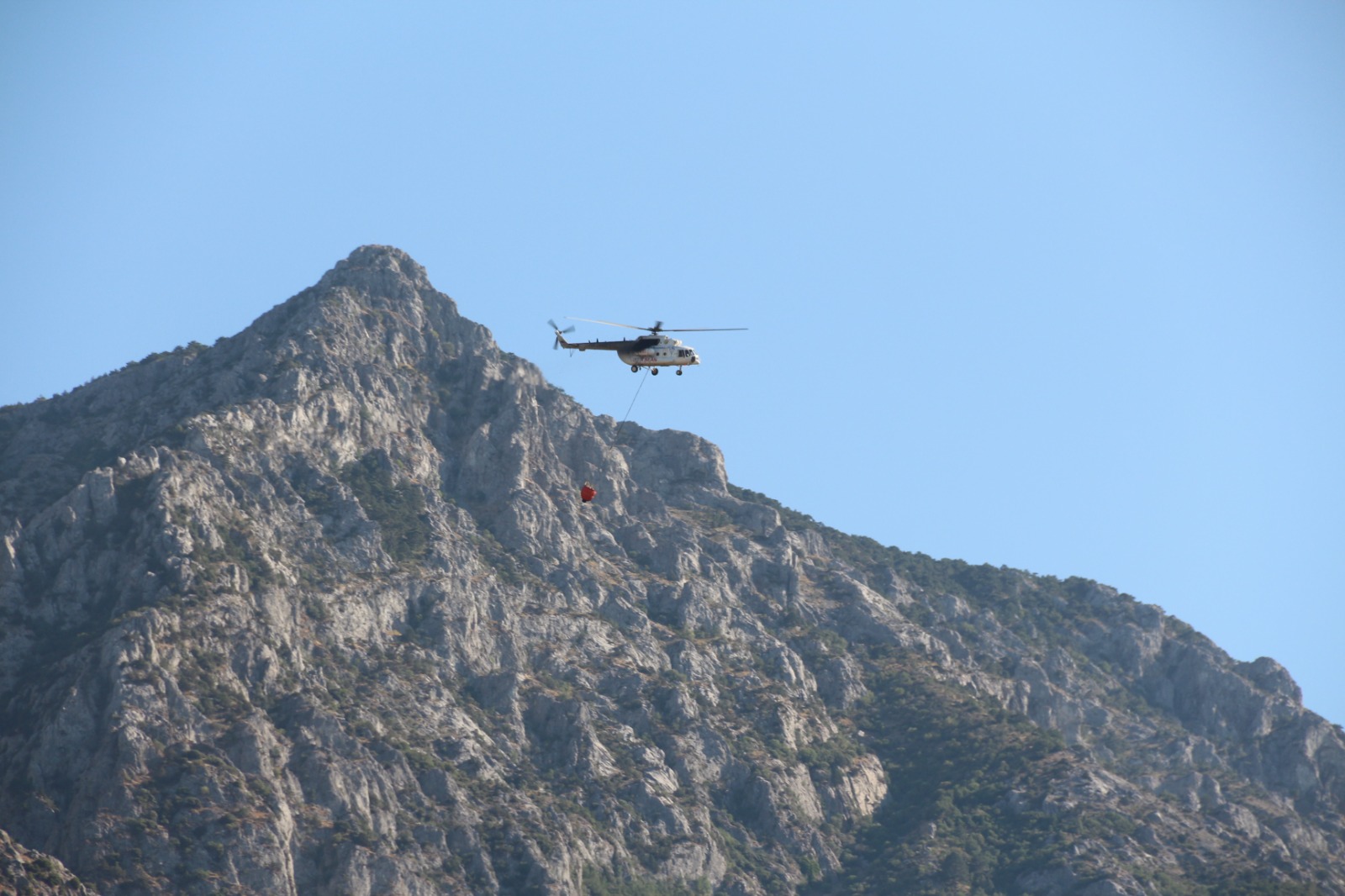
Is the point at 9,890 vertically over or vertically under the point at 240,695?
under

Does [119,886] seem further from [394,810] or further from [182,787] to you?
[394,810]

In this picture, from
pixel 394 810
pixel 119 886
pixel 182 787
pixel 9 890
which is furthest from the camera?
pixel 394 810

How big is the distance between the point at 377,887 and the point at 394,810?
1302cm

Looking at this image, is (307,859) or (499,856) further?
(499,856)

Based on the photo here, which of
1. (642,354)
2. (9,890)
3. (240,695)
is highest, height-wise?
(642,354)

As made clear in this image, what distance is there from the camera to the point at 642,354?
167875mm

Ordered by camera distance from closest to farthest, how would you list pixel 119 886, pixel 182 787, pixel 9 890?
pixel 9 890 < pixel 119 886 < pixel 182 787

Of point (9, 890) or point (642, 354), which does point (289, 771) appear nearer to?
point (9, 890)

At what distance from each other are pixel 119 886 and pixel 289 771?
25.8 m

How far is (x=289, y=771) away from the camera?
189625mm

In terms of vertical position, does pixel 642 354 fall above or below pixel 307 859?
above

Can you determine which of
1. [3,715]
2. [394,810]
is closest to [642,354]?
[394,810]

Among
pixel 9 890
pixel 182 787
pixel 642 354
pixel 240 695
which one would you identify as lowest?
pixel 9 890

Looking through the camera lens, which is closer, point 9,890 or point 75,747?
point 9,890
